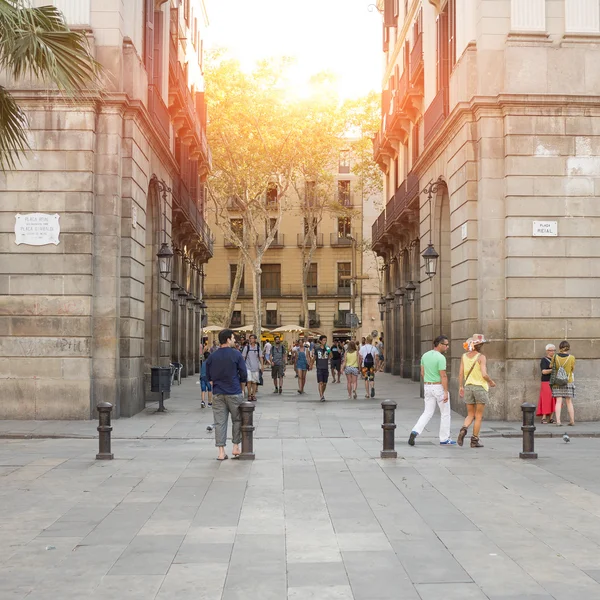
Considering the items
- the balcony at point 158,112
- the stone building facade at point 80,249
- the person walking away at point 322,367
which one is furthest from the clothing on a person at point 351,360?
the balcony at point 158,112

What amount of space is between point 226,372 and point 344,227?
2047 inches

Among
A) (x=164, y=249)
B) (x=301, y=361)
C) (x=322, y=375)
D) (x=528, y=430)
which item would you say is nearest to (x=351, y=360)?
(x=322, y=375)

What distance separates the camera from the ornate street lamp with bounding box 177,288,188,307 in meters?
32.5

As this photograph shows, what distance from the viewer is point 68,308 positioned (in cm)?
1675

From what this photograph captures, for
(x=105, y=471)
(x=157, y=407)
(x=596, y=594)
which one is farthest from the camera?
(x=157, y=407)

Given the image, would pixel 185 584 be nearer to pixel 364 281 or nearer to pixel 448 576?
pixel 448 576

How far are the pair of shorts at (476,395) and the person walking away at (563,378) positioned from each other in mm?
3926

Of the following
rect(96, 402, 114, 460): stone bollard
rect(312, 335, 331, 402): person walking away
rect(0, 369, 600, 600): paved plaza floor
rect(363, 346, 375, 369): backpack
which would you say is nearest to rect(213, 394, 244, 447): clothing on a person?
rect(0, 369, 600, 600): paved plaza floor

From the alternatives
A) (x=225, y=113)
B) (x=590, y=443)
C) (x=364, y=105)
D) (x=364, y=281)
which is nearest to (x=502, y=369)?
(x=590, y=443)

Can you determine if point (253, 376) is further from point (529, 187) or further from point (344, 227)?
point (344, 227)

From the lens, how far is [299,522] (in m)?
7.43

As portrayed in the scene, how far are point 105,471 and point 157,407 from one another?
9586mm

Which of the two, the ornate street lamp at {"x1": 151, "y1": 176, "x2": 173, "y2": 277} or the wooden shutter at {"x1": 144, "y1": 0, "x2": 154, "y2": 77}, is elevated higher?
the wooden shutter at {"x1": 144, "y1": 0, "x2": 154, "y2": 77}

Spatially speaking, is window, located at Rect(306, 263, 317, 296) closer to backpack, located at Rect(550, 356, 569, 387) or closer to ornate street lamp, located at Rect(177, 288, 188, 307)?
ornate street lamp, located at Rect(177, 288, 188, 307)
